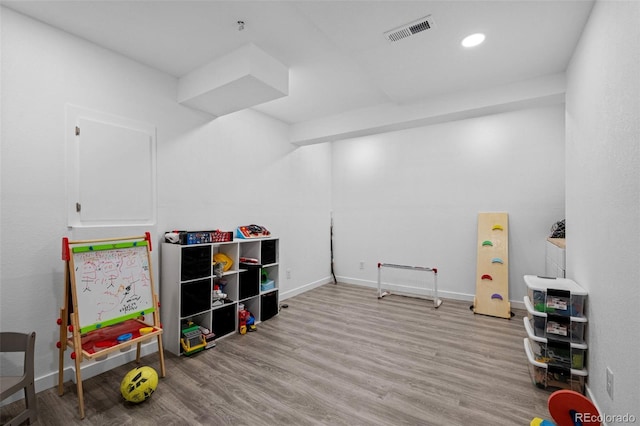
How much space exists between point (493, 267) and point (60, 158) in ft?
16.4

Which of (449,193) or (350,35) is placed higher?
(350,35)

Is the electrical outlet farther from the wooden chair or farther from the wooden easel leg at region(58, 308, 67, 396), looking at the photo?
the wooden easel leg at region(58, 308, 67, 396)

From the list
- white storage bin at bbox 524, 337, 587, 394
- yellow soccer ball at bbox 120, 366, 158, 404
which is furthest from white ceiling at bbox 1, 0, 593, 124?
yellow soccer ball at bbox 120, 366, 158, 404

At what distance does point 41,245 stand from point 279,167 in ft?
9.80

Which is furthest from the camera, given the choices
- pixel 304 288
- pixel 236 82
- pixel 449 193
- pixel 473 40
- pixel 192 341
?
pixel 304 288

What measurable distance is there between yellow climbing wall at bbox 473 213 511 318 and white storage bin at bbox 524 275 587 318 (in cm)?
163

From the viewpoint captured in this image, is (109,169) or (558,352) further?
(109,169)

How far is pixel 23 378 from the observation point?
1807mm

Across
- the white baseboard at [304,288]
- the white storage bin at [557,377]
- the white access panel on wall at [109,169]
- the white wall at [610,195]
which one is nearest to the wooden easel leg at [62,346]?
the white access panel on wall at [109,169]

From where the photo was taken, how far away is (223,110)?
11.1ft

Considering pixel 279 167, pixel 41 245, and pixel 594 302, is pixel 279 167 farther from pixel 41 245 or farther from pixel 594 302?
pixel 594 302

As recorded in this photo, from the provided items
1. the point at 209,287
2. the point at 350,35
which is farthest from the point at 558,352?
the point at 209,287

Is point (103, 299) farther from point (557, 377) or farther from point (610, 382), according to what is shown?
point (557, 377)

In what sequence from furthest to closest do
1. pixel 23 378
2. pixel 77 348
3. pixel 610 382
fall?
pixel 77 348
pixel 23 378
pixel 610 382
